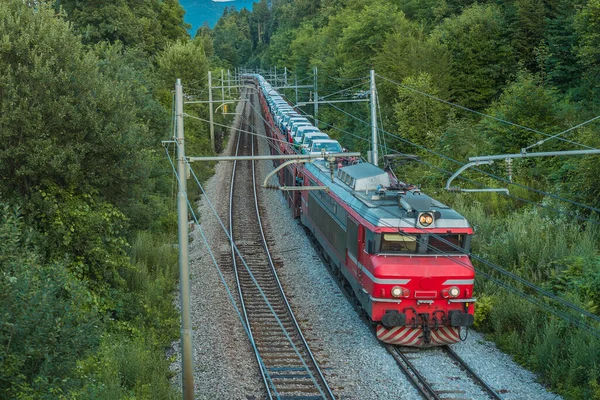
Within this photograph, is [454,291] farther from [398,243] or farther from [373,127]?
[373,127]

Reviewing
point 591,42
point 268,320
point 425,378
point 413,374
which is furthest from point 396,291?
point 591,42

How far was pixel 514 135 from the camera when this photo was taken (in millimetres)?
25531

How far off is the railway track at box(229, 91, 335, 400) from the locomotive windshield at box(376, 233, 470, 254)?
3034 mm

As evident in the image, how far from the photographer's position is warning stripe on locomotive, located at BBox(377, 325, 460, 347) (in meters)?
15.3

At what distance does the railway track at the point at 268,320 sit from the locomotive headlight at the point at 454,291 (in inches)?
136

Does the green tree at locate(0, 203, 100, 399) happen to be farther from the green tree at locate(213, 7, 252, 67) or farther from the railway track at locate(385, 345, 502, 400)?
the green tree at locate(213, 7, 252, 67)

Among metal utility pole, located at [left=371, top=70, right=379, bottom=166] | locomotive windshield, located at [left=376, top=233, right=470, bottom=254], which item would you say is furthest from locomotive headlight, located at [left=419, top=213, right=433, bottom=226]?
metal utility pole, located at [left=371, top=70, right=379, bottom=166]

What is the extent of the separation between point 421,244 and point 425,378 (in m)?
2.96

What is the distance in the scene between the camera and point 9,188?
50.1 feet

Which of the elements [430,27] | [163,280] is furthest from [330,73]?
[163,280]

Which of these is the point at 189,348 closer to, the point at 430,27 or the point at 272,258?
the point at 272,258

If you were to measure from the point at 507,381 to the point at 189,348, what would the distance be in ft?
21.9

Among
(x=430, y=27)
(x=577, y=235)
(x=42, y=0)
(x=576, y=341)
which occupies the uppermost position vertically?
(x=430, y=27)

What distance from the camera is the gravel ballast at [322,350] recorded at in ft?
44.1
